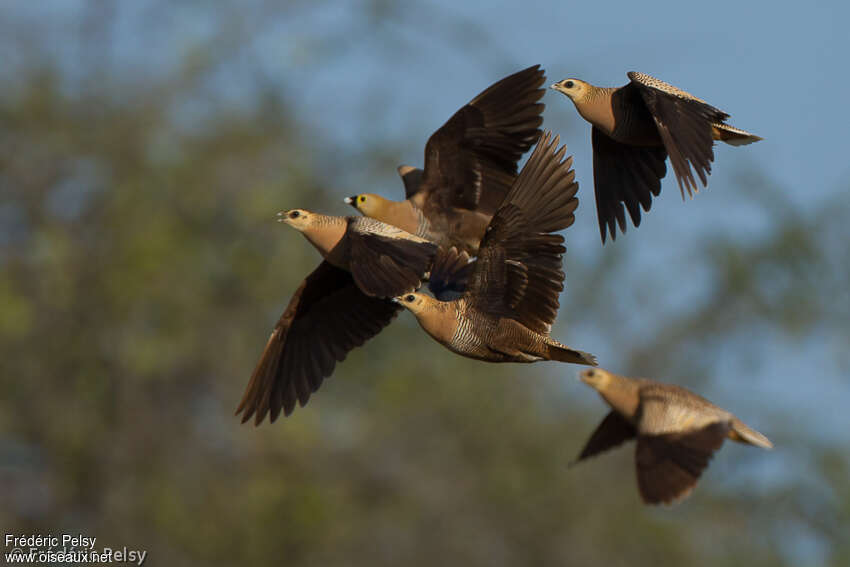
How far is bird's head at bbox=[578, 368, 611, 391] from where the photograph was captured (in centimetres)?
554

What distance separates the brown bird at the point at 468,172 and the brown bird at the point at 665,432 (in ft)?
9.75

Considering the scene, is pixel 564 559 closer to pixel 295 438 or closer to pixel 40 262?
pixel 295 438

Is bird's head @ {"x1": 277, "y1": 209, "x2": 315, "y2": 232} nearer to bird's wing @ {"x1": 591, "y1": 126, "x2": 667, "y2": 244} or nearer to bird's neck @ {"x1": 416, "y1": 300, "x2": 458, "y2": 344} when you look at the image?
bird's neck @ {"x1": 416, "y1": 300, "x2": 458, "y2": 344}

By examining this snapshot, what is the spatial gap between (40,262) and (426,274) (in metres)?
18.8

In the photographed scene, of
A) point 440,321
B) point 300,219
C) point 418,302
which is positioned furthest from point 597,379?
point 300,219

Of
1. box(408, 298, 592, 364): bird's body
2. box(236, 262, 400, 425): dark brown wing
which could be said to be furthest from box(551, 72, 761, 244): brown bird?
box(236, 262, 400, 425): dark brown wing

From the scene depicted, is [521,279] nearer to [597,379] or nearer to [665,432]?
[597,379]

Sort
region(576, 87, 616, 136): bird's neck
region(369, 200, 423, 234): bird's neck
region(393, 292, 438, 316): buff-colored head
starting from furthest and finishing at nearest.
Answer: region(369, 200, 423, 234): bird's neck
region(576, 87, 616, 136): bird's neck
region(393, 292, 438, 316): buff-colored head

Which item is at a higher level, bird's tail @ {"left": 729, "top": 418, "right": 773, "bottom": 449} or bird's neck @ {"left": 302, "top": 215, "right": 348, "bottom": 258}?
bird's neck @ {"left": 302, "top": 215, "right": 348, "bottom": 258}

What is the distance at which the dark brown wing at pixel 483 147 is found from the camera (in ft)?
27.5

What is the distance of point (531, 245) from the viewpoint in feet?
21.1

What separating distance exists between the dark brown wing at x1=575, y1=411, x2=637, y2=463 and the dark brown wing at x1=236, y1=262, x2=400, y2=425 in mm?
2776

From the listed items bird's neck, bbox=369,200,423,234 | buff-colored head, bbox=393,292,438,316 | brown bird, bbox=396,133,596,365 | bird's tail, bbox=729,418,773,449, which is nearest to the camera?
bird's tail, bbox=729,418,773,449

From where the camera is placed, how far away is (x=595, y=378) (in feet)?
18.3
